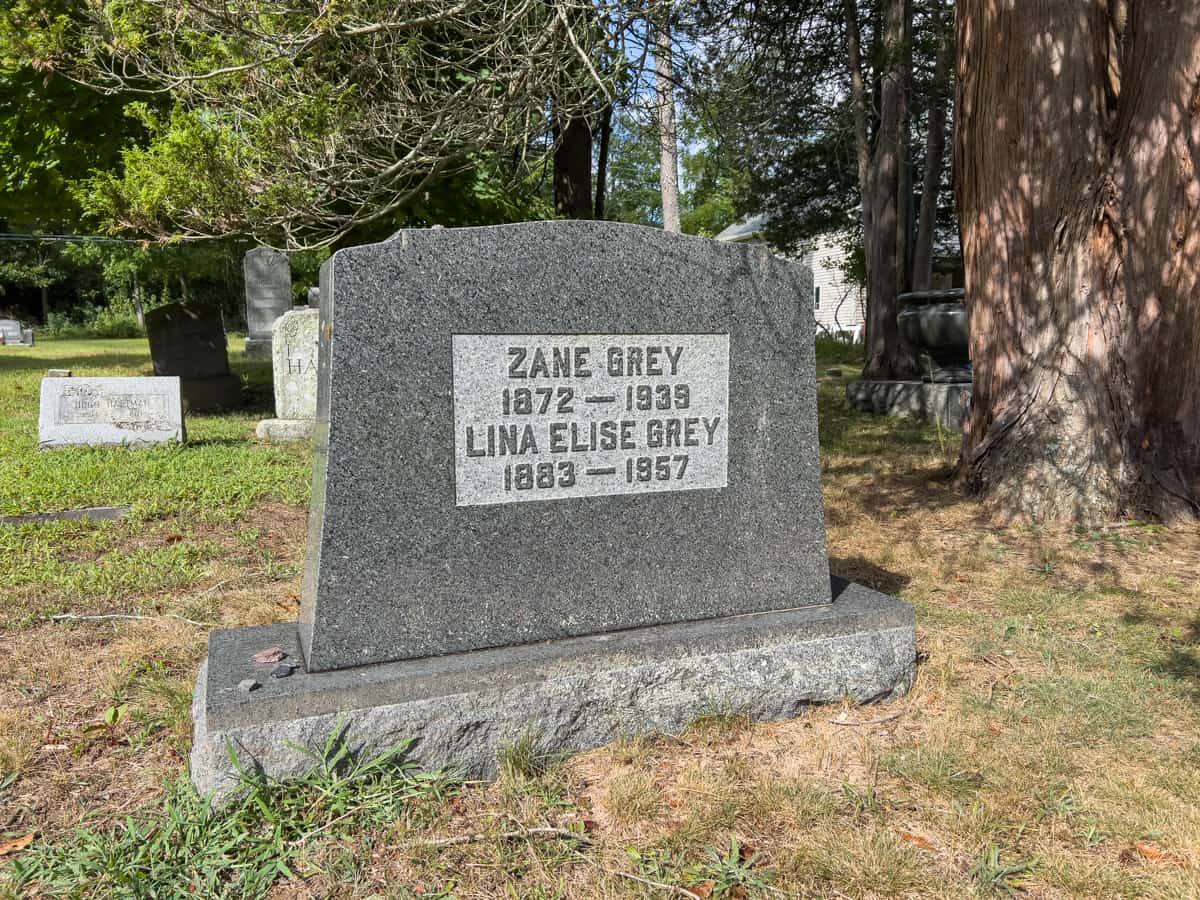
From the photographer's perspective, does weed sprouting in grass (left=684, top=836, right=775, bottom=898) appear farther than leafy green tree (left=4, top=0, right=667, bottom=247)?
No

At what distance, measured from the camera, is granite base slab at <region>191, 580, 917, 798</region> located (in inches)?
103

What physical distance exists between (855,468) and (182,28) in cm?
608

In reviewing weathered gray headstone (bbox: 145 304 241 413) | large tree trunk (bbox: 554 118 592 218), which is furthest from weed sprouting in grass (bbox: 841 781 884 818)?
weathered gray headstone (bbox: 145 304 241 413)

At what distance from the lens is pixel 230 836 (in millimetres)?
2463

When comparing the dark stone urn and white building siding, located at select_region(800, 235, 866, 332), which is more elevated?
white building siding, located at select_region(800, 235, 866, 332)

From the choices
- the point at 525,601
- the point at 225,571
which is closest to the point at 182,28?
the point at 225,571

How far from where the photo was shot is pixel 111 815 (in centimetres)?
268

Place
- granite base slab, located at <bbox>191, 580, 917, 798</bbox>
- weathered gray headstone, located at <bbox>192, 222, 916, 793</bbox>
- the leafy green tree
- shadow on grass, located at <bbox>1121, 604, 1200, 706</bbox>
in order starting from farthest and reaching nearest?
the leafy green tree < shadow on grass, located at <bbox>1121, 604, 1200, 706</bbox> < weathered gray headstone, located at <bbox>192, 222, 916, 793</bbox> < granite base slab, located at <bbox>191, 580, 917, 798</bbox>

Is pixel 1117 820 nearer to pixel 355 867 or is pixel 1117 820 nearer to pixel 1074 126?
pixel 355 867

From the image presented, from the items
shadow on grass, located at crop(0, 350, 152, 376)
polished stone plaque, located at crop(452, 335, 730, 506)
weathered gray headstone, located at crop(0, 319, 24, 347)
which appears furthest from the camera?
weathered gray headstone, located at crop(0, 319, 24, 347)

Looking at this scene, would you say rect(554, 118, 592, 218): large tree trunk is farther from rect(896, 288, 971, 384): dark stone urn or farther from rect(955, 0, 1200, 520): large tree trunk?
rect(955, 0, 1200, 520): large tree trunk

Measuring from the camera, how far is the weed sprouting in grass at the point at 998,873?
2.31 meters

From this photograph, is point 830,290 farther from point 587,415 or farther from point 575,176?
point 587,415

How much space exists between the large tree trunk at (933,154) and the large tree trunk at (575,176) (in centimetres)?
542
